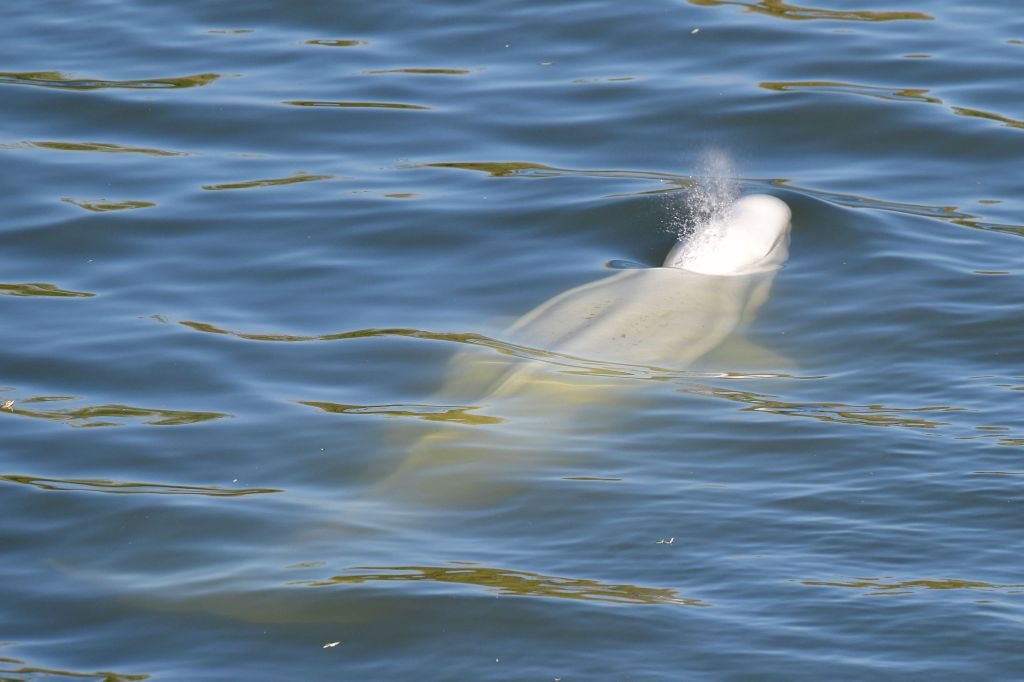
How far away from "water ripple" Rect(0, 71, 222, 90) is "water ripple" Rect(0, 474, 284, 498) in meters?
6.44

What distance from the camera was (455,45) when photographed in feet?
44.6

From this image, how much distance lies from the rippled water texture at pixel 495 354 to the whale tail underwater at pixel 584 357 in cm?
3

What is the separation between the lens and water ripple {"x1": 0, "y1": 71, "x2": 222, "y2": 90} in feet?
42.5

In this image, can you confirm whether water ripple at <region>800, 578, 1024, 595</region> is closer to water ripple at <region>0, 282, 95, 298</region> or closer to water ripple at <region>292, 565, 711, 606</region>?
water ripple at <region>292, 565, 711, 606</region>

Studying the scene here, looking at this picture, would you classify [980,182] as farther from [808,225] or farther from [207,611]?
[207,611]

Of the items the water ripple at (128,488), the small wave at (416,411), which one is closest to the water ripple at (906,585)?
the small wave at (416,411)

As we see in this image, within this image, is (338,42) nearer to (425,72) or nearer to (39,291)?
(425,72)

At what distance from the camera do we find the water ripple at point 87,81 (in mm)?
12969

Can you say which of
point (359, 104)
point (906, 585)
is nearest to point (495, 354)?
point (906, 585)

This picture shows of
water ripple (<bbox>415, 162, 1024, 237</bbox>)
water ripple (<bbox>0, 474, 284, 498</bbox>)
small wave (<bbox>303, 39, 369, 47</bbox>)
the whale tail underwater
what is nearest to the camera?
water ripple (<bbox>0, 474, 284, 498</bbox>)

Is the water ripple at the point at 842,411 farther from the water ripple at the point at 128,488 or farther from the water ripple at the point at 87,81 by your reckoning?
the water ripple at the point at 87,81

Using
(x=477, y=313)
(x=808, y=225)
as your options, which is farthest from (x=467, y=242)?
(x=808, y=225)

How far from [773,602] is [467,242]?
4.73 metres

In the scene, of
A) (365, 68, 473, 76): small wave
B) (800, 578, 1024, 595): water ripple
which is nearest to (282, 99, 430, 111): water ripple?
(365, 68, 473, 76): small wave
